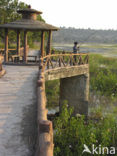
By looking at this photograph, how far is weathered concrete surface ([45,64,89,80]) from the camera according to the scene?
43.5ft

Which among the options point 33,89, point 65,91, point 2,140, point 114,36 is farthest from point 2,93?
point 114,36

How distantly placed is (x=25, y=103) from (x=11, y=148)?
257 cm

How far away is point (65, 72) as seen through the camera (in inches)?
592

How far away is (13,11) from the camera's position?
32.6 metres

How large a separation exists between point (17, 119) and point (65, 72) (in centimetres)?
975

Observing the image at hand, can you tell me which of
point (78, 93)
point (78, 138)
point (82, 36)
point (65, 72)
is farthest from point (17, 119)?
point (82, 36)

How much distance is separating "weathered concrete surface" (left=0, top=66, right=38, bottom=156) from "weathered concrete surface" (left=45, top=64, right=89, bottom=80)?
4.35 m

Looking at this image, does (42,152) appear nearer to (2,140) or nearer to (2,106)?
(2,140)

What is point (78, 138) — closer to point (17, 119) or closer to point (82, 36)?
point (17, 119)

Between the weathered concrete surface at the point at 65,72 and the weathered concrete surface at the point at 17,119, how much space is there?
4.35m

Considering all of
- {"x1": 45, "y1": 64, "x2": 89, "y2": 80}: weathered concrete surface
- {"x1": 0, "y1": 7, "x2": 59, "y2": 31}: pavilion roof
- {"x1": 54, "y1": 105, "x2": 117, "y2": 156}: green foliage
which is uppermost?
{"x1": 0, "y1": 7, "x2": 59, "y2": 31}: pavilion roof

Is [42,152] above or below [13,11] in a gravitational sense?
below

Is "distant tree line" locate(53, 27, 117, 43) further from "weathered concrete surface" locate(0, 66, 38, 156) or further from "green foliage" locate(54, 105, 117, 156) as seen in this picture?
"weathered concrete surface" locate(0, 66, 38, 156)

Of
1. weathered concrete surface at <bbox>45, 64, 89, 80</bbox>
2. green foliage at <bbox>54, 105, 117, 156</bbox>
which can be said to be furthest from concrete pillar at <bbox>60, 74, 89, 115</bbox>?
green foliage at <bbox>54, 105, 117, 156</bbox>
